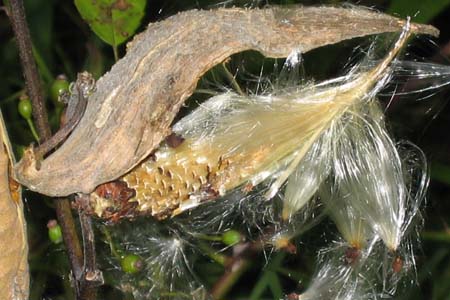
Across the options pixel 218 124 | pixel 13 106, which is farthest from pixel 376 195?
pixel 13 106

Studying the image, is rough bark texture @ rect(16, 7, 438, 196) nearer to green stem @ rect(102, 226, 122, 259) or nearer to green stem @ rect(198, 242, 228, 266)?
green stem @ rect(102, 226, 122, 259)

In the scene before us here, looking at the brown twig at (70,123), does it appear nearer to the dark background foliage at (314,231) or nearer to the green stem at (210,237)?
the dark background foliage at (314,231)

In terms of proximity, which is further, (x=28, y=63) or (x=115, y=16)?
(x=115, y=16)

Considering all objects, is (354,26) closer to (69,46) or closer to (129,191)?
(129,191)

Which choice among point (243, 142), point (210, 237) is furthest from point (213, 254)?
point (243, 142)

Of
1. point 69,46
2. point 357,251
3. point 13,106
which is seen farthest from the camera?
point 69,46

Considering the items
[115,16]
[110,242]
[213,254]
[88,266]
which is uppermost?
[115,16]

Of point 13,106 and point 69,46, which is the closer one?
point 13,106

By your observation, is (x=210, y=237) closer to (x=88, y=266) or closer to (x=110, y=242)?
(x=110, y=242)
